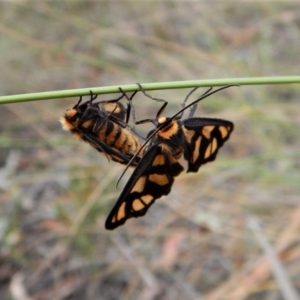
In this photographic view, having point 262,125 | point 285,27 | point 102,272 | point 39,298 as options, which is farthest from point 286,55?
point 39,298

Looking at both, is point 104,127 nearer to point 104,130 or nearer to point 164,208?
point 104,130

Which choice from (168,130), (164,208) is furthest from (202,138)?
(164,208)

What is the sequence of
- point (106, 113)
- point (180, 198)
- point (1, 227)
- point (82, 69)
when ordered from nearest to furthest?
point (106, 113), point (180, 198), point (1, 227), point (82, 69)

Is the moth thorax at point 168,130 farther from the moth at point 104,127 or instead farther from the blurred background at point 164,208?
the blurred background at point 164,208

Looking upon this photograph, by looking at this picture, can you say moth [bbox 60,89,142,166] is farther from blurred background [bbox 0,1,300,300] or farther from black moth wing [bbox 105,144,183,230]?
blurred background [bbox 0,1,300,300]

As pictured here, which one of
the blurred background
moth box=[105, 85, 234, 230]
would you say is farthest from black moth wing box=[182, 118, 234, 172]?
the blurred background

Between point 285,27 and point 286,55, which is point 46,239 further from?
point 285,27

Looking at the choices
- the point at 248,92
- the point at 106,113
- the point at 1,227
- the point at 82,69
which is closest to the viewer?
the point at 106,113

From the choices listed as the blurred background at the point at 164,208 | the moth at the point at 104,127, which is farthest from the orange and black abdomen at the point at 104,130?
the blurred background at the point at 164,208
